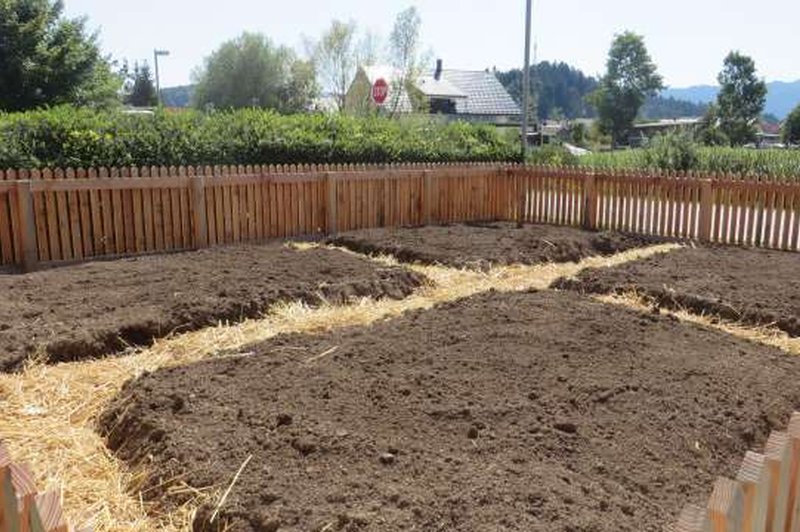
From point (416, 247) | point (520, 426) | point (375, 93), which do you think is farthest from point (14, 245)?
point (375, 93)

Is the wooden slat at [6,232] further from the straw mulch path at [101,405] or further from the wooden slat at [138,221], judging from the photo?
the straw mulch path at [101,405]

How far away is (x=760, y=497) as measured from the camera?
194 centimetres

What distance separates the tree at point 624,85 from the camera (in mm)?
68062

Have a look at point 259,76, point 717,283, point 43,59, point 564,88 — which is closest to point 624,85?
point 259,76

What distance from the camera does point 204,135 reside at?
11.4 m

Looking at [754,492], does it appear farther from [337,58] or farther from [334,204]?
[337,58]

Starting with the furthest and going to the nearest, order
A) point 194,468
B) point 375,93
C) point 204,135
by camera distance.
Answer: point 375,93
point 204,135
point 194,468

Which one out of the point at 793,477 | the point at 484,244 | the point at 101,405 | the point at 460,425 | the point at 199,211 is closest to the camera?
the point at 793,477

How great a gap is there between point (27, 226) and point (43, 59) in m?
15.1

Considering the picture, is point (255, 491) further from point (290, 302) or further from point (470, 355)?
point (290, 302)

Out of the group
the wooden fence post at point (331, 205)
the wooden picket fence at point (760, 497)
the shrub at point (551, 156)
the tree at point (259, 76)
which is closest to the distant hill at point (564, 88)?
the tree at point (259, 76)

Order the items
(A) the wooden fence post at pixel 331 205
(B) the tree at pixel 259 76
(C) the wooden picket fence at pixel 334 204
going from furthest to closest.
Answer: (B) the tree at pixel 259 76 < (A) the wooden fence post at pixel 331 205 < (C) the wooden picket fence at pixel 334 204

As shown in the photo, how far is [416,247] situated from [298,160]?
3.85 m

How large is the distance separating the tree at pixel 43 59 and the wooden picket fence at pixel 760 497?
22.8 meters
